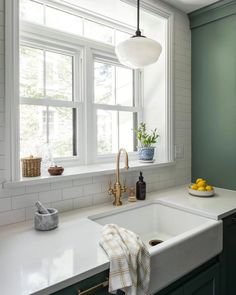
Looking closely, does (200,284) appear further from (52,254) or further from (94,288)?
(52,254)

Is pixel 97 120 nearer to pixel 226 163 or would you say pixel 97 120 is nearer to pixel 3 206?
pixel 3 206

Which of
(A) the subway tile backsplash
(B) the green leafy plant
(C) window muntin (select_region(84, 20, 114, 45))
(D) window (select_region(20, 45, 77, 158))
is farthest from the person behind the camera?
(B) the green leafy plant

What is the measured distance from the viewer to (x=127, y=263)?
1011 mm

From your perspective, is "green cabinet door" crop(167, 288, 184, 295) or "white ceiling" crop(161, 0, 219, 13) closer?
"green cabinet door" crop(167, 288, 184, 295)

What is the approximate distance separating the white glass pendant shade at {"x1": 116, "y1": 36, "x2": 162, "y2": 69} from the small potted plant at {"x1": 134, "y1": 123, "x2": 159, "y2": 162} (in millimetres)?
833

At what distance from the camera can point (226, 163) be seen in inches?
87.6

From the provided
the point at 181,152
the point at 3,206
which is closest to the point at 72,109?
the point at 3,206

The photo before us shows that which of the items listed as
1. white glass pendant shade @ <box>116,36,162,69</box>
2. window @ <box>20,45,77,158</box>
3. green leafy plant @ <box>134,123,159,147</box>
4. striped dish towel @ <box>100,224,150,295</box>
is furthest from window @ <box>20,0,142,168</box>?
striped dish towel @ <box>100,224,150,295</box>

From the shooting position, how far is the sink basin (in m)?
1.17

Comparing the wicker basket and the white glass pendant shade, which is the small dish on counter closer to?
the wicker basket

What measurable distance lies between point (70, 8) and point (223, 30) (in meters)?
1.37

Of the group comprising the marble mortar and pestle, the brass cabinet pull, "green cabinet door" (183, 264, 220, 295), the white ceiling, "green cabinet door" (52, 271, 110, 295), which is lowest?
"green cabinet door" (183, 264, 220, 295)

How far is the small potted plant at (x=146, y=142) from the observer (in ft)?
7.18

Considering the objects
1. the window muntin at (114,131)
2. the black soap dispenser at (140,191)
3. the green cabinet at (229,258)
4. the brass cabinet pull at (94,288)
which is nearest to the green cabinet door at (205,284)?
the green cabinet at (229,258)
